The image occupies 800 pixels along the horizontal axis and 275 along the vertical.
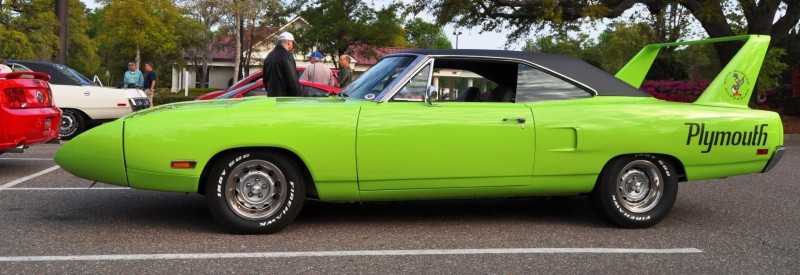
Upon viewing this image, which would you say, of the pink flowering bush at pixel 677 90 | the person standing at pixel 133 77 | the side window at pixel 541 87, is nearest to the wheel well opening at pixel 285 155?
the side window at pixel 541 87

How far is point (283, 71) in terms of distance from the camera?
321 inches

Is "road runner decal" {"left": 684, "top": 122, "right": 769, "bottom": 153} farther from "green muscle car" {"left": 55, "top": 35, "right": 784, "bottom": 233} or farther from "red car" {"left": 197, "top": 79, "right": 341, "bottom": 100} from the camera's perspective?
"red car" {"left": 197, "top": 79, "right": 341, "bottom": 100}

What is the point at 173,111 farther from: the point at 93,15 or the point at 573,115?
the point at 93,15

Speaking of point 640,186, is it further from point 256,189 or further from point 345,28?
point 345,28

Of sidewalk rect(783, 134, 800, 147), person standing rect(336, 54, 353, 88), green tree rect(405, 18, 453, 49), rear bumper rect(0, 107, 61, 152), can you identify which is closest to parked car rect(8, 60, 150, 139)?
person standing rect(336, 54, 353, 88)

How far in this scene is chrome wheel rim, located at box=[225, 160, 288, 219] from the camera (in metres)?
5.10

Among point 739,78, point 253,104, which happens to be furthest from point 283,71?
point 739,78

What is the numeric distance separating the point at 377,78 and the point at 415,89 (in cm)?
41

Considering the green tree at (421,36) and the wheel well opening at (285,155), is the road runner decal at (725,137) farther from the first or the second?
the green tree at (421,36)

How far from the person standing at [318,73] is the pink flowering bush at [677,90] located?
13082mm

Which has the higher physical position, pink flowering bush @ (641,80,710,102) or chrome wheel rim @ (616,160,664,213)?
pink flowering bush @ (641,80,710,102)

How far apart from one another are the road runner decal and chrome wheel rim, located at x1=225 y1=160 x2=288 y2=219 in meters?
2.91

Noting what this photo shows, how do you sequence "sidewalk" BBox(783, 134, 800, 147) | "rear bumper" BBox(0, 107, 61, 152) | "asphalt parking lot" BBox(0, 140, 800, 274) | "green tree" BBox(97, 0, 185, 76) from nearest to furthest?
"asphalt parking lot" BBox(0, 140, 800, 274) → "rear bumper" BBox(0, 107, 61, 152) → "sidewalk" BBox(783, 134, 800, 147) → "green tree" BBox(97, 0, 185, 76)

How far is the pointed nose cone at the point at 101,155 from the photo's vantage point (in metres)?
5.00
